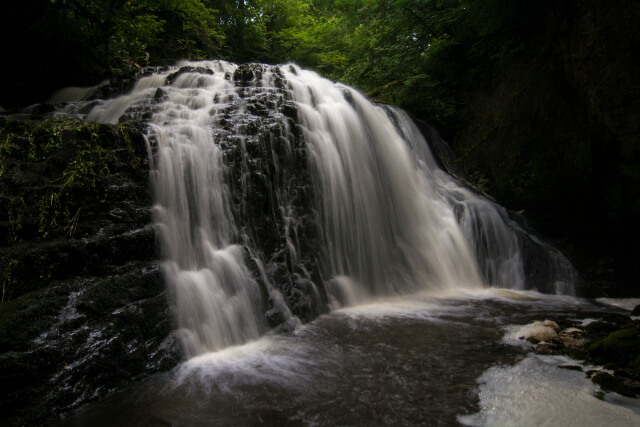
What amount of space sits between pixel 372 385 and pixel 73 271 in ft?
10.5

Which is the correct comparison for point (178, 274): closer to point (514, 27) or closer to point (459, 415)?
point (459, 415)

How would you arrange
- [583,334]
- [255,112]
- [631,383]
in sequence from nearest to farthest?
[631,383]
[583,334]
[255,112]

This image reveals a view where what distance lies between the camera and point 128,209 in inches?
164

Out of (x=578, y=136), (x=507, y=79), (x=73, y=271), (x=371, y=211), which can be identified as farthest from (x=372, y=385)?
(x=507, y=79)

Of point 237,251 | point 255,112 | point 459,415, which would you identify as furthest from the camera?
point 255,112

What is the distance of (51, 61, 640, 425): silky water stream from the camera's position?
2787mm

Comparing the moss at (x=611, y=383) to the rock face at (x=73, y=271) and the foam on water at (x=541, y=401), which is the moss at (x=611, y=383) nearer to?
the foam on water at (x=541, y=401)

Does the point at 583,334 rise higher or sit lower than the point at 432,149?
lower

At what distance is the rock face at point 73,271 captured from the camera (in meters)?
2.83

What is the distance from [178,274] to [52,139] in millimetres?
2278

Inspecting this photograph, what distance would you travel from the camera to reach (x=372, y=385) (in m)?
3.03

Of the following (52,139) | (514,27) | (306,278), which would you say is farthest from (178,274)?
(514,27)

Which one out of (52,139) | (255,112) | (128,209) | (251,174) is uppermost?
(255,112)

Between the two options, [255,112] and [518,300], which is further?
[255,112]
